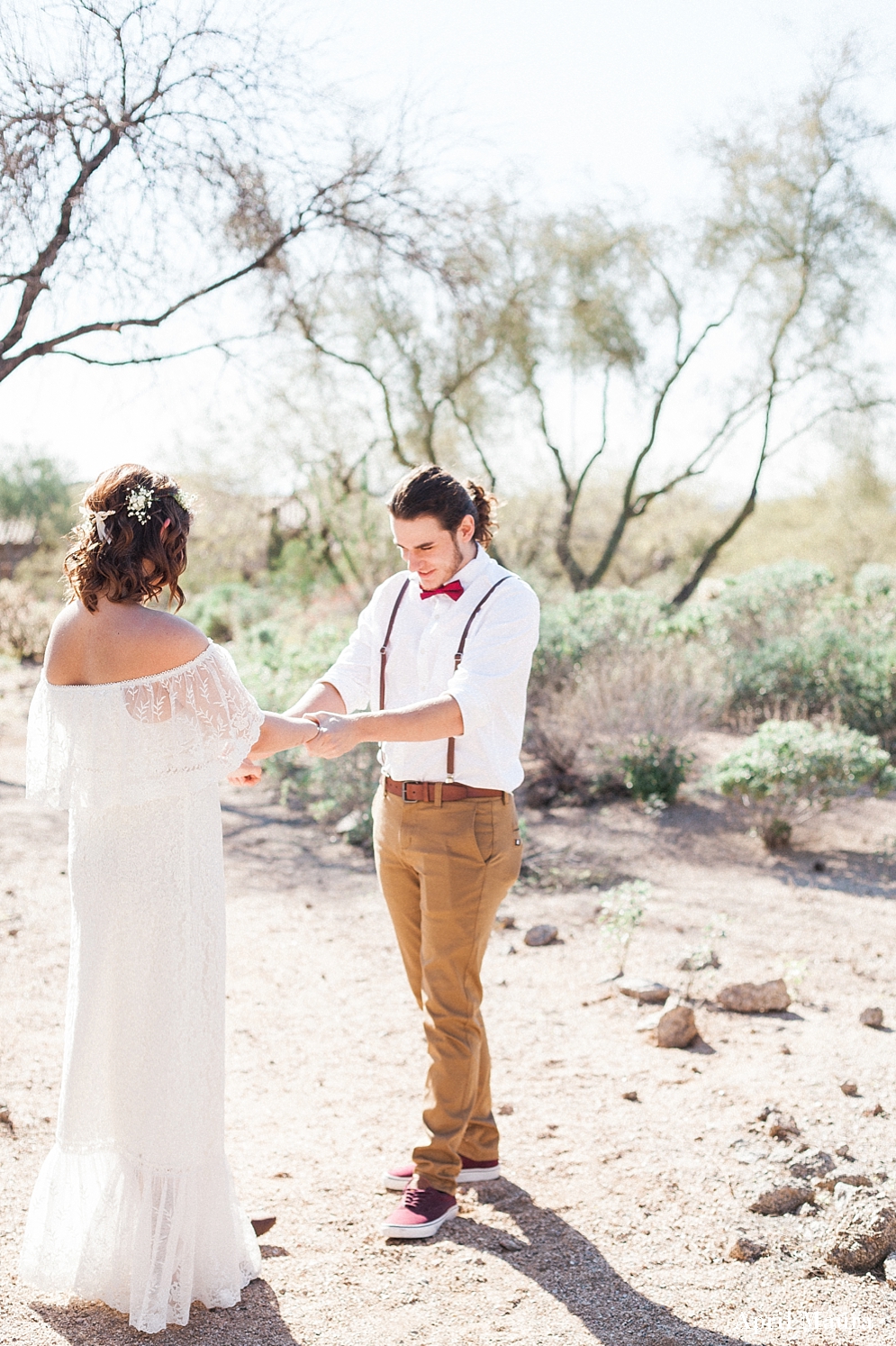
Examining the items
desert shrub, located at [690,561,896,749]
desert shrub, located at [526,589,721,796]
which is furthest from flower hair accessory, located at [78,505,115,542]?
desert shrub, located at [690,561,896,749]

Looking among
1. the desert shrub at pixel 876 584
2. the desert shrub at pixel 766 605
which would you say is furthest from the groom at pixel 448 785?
the desert shrub at pixel 876 584

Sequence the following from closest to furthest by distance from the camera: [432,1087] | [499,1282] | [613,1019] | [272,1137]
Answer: [499,1282] → [432,1087] → [272,1137] → [613,1019]

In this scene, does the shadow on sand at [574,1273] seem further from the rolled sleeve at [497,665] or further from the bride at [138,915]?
the rolled sleeve at [497,665]

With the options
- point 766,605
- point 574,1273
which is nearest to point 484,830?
point 574,1273

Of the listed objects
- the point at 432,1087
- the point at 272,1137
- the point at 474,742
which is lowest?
the point at 272,1137

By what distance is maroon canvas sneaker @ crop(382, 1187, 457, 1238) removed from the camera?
3.01 metres

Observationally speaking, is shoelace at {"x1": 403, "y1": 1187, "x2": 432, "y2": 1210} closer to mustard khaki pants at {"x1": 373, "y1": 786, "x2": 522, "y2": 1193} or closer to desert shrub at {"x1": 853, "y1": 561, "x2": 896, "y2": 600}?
mustard khaki pants at {"x1": 373, "y1": 786, "x2": 522, "y2": 1193}

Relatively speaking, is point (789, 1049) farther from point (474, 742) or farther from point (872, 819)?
point (872, 819)

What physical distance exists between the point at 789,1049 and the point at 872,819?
4215 mm

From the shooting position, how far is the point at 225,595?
1766 cm

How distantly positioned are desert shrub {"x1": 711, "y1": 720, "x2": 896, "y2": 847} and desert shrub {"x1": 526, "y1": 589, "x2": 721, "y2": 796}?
0.82 m

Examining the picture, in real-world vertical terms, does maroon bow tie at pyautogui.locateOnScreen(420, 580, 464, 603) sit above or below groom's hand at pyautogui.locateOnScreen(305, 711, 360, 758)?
above

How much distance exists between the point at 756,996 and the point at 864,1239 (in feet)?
6.11

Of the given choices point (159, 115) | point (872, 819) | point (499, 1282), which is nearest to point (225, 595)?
point (872, 819)
